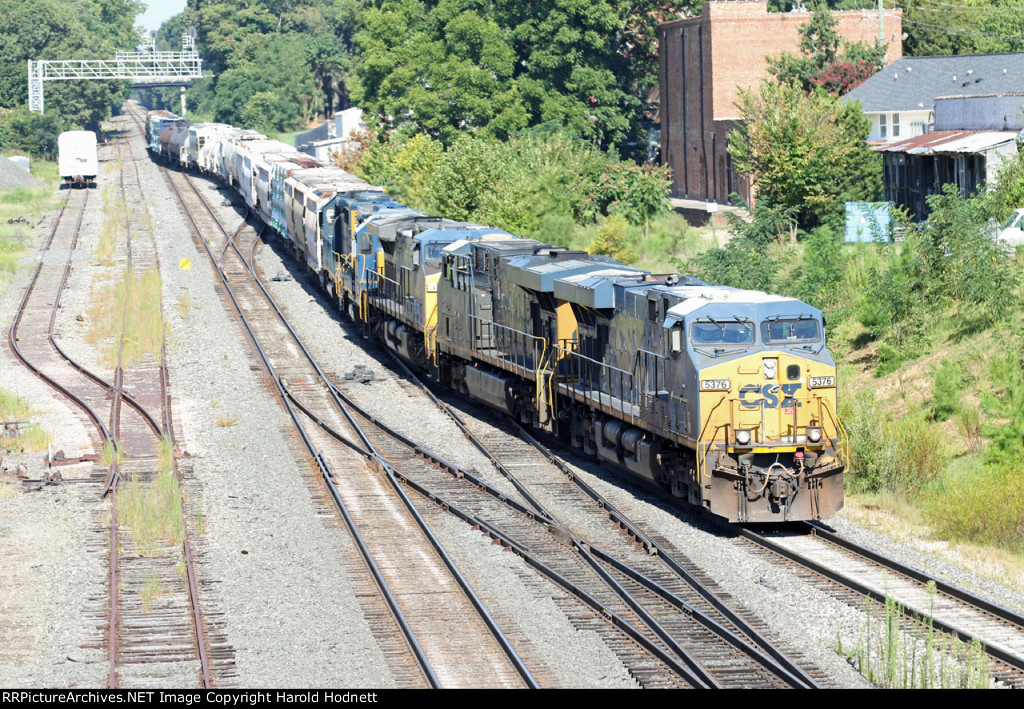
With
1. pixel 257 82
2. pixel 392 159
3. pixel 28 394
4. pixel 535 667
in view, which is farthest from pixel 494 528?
pixel 257 82

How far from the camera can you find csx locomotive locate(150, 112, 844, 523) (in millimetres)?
17484

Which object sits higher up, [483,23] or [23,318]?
[483,23]

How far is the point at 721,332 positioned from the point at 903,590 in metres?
4.37

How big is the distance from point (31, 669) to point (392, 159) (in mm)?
46606

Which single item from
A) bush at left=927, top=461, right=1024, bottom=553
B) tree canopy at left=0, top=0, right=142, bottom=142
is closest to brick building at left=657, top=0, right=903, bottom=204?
bush at left=927, top=461, right=1024, bottom=553

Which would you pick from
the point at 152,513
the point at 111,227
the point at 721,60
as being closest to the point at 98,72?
the point at 111,227

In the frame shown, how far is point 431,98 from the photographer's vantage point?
6288cm

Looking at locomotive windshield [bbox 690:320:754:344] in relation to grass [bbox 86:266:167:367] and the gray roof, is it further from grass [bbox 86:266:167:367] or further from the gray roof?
the gray roof

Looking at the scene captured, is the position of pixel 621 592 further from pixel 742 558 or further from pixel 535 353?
pixel 535 353

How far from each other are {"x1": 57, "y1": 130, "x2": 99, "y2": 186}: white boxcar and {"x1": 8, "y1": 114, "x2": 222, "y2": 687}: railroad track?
27664mm

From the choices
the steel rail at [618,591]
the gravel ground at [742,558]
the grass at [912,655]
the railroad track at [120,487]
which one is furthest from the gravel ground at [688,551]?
the railroad track at [120,487]

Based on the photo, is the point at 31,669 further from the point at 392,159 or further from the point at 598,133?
the point at 598,133

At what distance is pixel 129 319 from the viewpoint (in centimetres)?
3688

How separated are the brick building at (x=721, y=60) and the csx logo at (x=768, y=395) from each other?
1585 inches
